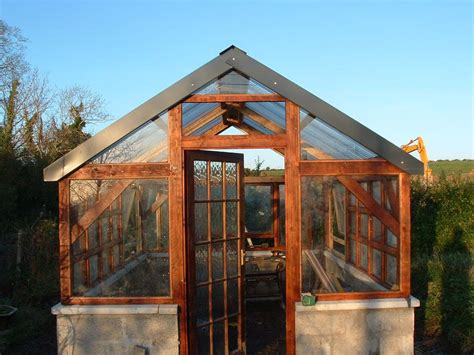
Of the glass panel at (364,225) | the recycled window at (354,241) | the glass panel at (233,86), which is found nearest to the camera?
the glass panel at (233,86)

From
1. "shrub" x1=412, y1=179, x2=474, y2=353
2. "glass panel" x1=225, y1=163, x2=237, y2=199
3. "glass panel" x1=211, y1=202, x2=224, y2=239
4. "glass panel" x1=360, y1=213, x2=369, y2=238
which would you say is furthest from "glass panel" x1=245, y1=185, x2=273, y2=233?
"glass panel" x1=211, y1=202, x2=224, y2=239

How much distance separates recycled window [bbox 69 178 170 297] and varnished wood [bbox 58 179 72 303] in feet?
0.16

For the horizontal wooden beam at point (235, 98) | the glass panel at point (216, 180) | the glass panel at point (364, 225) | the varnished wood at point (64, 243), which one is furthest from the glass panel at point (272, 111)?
the varnished wood at point (64, 243)

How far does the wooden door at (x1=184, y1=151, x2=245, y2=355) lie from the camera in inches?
169

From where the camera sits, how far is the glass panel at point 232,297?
475cm

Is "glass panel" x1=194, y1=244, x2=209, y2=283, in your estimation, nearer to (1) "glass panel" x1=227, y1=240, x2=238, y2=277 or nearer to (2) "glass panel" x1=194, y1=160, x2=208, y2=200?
(1) "glass panel" x1=227, y1=240, x2=238, y2=277

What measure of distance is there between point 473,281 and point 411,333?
93.3 inches

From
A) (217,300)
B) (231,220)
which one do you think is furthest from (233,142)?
(217,300)

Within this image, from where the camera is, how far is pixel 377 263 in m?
4.68

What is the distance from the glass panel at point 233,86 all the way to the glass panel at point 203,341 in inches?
92.5

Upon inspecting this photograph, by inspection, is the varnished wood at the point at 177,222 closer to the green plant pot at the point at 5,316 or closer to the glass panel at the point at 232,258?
the glass panel at the point at 232,258

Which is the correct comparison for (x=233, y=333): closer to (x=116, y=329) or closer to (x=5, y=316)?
(x=116, y=329)

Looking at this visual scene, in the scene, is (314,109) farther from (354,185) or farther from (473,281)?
(473,281)

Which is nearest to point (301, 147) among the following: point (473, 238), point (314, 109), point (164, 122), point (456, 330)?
point (314, 109)
